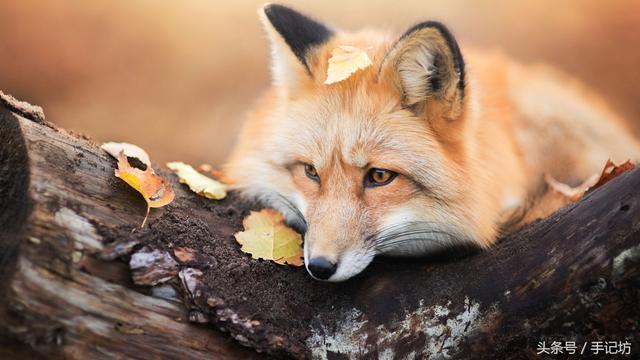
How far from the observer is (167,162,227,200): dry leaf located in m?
3.07

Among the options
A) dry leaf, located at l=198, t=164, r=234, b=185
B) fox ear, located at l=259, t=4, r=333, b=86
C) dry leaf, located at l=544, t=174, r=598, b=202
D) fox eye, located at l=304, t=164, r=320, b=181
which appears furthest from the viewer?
dry leaf, located at l=544, t=174, r=598, b=202

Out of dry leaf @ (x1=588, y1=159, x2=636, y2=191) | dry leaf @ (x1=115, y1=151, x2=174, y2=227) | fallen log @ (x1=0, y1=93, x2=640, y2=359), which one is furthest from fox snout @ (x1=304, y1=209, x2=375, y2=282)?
dry leaf @ (x1=588, y1=159, x2=636, y2=191)

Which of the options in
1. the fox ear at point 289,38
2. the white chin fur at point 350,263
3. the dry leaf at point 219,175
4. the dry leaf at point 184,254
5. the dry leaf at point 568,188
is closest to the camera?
the dry leaf at point 184,254

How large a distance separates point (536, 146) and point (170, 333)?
106 inches

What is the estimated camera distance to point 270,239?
110 inches

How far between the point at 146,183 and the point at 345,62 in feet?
3.64

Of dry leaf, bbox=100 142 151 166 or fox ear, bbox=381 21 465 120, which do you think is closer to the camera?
fox ear, bbox=381 21 465 120

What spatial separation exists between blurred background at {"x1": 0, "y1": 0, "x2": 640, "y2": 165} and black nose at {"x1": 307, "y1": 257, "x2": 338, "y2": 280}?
14.5ft

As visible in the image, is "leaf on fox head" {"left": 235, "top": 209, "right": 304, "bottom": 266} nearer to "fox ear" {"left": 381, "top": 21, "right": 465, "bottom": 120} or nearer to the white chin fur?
the white chin fur

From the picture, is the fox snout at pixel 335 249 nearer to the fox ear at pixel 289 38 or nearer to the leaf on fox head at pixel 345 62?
the leaf on fox head at pixel 345 62

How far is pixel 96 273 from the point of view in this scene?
83.4 inches

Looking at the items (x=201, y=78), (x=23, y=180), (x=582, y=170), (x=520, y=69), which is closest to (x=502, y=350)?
(x=23, y=180)

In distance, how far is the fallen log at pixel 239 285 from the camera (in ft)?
6.61

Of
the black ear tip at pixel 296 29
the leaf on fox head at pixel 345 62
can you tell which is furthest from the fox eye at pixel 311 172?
the black ear tip at pixel 296 29
